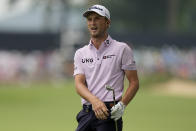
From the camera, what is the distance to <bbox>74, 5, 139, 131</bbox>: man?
8.20 m

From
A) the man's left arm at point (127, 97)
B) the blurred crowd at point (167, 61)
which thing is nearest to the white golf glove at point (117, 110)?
the man's left arm at point (127, 97)

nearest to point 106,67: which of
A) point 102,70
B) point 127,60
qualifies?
point 102,70

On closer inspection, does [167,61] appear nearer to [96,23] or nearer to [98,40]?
[98,40]

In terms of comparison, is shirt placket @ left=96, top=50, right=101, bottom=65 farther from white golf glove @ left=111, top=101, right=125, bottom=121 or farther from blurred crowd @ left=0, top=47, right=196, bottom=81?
blurred crowd @ left=0, top=47, right=196, bottom=81

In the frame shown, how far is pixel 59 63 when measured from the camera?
4825 cm

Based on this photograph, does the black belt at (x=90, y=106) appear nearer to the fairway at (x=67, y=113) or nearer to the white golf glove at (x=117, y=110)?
the white golf glove at (x=117, y=110)

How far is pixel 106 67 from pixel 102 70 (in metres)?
0.06

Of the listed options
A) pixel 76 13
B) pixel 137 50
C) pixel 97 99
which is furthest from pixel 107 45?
pixel 76 13

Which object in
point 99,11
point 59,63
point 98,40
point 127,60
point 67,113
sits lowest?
point 67,113

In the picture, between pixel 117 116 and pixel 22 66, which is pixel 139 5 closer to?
pixel 22 66

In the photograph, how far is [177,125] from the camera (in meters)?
19.0

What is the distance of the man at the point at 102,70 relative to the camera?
8203 millimetres

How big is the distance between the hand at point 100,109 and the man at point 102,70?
0.48ft

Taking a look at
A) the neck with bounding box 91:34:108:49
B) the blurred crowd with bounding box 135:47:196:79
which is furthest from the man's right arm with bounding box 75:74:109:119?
the blurred crowd with bounding box 135:47:196:79
